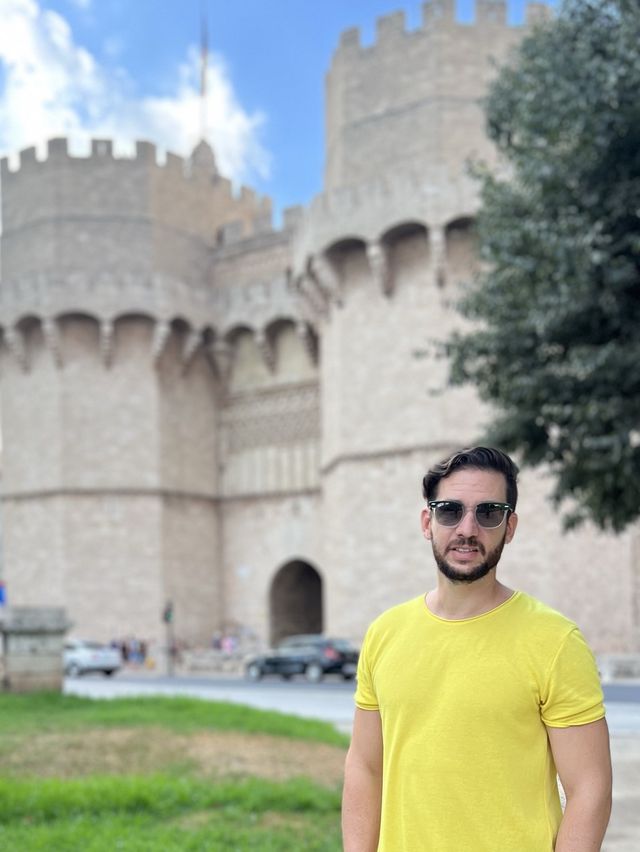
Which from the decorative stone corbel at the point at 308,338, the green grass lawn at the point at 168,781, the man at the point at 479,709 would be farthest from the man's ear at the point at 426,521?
the decorative stone corbel at the point at 308,338

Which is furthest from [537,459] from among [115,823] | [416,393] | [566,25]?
[416,393]

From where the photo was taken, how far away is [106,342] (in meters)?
30.2

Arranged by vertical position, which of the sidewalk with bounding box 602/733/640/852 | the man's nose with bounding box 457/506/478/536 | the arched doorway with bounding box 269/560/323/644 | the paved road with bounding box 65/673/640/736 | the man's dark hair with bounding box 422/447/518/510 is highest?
the man's dark hair with bounding box 422/447/518/510

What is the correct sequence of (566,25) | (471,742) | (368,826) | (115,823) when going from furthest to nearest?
(566,25) < (115,823) < (368,826) < (471,742)

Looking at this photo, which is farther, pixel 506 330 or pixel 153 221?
pixel 153 221

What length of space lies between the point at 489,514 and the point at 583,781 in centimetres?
58

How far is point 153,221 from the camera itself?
31.0m

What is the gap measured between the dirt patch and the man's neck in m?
5.96

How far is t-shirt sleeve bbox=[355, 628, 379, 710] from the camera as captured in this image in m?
2.54

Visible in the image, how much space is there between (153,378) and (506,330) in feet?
61.0

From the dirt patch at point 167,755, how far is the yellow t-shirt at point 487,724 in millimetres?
5943

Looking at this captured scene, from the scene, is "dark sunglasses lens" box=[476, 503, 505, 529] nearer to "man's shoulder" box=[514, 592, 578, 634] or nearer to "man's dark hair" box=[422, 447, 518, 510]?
"man's dark hair" box=[422, 447, 518, 510]

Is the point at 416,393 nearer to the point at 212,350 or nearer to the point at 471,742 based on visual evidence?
the point at 212,350

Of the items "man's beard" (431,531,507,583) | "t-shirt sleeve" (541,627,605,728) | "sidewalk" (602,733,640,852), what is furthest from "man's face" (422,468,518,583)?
"sidewalk" (602,733,640,852)
